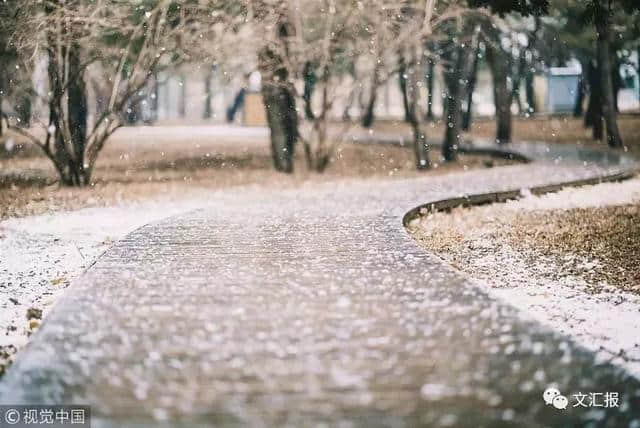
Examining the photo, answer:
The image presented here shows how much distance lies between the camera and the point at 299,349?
4.86 m

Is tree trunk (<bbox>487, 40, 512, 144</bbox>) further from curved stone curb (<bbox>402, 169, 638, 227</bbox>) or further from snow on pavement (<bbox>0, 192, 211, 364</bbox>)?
Answer: snow on pavement (<bbox>0, 192, 211, 364</bbox>)

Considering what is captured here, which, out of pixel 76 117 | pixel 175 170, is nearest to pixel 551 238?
pixel 76 117

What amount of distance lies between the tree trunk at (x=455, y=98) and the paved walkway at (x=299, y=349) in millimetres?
15339

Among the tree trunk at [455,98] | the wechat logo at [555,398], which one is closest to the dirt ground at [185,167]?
the tree trunk at [455,98]

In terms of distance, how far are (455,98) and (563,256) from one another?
14176mm

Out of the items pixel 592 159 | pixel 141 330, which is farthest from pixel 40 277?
pixel 592 159


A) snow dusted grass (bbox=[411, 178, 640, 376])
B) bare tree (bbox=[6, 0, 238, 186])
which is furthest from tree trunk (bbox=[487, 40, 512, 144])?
snow dusted grass (bbox=[411, 178, 640, 376])

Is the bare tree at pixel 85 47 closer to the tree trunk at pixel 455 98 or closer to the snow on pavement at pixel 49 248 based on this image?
the snow on pavement at pixel 49 248

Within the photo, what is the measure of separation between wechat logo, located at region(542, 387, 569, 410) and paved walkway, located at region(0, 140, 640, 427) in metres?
0.03

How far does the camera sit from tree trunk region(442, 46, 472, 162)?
22.7 m

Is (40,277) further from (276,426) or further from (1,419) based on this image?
(276,426)

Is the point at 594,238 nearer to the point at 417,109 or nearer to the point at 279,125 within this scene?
the point at 417,109

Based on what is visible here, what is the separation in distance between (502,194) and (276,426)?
10.8 m

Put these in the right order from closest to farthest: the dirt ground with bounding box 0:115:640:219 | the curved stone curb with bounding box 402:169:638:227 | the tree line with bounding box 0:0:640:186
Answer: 1. the curved stone curb with bounding box 402:169:638:227
2. the tree line with bounding box 0:0:640:186
3. the dirt ground with bounding box 0:115:640:219
